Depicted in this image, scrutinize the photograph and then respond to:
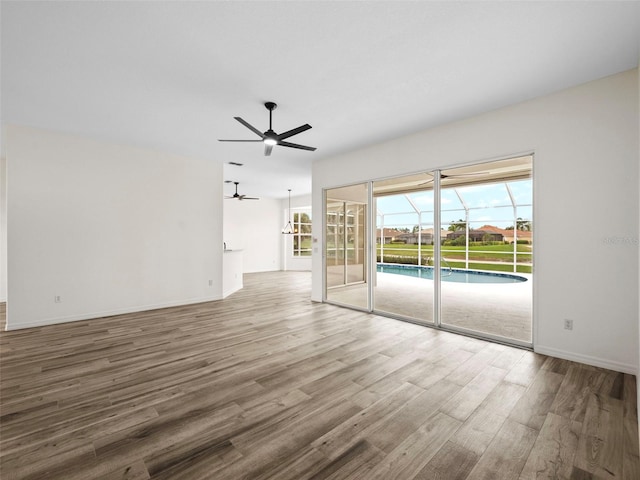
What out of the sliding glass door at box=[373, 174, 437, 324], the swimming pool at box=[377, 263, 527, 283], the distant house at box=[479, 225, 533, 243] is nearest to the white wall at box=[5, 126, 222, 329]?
the sliding glass door at box=[373, 174, 437, 324]

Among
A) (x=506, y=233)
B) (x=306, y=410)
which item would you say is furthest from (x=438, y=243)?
(x=306, y=410)

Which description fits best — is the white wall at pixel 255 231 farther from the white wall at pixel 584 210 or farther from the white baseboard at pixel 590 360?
the white baseboard at pixel 590 360

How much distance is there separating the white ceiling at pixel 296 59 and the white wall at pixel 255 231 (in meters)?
6.74

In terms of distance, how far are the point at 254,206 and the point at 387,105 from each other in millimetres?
8543

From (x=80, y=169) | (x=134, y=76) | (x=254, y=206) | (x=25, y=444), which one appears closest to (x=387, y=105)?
(x=134, y=76)

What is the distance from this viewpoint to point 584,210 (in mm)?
3018

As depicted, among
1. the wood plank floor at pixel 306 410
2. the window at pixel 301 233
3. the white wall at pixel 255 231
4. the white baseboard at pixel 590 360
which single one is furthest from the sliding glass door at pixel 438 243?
the white wall at pixel 255 231

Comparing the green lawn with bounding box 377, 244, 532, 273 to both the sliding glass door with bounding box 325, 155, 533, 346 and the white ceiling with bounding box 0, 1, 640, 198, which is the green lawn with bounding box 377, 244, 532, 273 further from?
the white ceiling with bounding box 0, 1, 640, 198

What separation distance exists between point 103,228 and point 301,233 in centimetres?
772

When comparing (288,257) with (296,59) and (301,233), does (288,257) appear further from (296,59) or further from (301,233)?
(296,59)

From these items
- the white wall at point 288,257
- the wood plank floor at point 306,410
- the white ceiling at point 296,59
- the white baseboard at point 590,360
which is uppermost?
the white ceiling at point 296,59

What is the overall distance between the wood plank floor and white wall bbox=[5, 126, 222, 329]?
2.99ft

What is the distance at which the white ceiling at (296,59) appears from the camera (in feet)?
6.93

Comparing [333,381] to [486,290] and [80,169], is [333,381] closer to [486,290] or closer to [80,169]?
[80,169]
